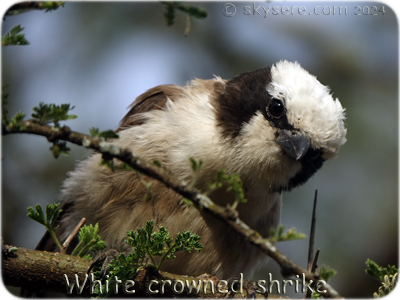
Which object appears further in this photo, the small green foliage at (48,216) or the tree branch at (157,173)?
the small green foliage at (48,216)

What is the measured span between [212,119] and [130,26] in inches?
186

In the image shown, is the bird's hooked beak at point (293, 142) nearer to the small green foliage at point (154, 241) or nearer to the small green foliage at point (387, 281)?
the small green foliage at point (387, 281)

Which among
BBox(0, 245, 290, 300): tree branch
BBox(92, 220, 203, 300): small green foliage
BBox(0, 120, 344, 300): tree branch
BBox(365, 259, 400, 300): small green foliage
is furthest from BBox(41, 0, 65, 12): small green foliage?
BBox(365, 259, 400, 300): small green foliage

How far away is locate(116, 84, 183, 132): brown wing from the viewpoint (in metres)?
4.07

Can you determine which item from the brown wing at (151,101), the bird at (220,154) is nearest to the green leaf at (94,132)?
the bird at (220,154)

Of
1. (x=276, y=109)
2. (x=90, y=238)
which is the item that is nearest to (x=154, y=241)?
(x=90, y=238)

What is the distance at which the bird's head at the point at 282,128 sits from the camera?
3.31 meters

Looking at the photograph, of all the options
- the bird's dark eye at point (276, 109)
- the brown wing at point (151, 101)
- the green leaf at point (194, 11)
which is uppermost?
the brown wing at point (151, 101)

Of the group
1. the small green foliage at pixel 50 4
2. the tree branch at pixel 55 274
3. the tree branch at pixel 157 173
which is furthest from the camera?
the tree branch at pixel 55 274

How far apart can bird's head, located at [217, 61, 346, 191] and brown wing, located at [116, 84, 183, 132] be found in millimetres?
699

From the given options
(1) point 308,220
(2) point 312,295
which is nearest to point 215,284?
(2) point 312,295

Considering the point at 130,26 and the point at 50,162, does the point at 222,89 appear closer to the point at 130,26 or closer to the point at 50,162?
the point at 50,162

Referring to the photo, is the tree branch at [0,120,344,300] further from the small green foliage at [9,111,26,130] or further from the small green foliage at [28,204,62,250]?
the small green foliage at [28,204,62,250]

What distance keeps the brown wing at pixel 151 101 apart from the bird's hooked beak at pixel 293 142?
122cm
